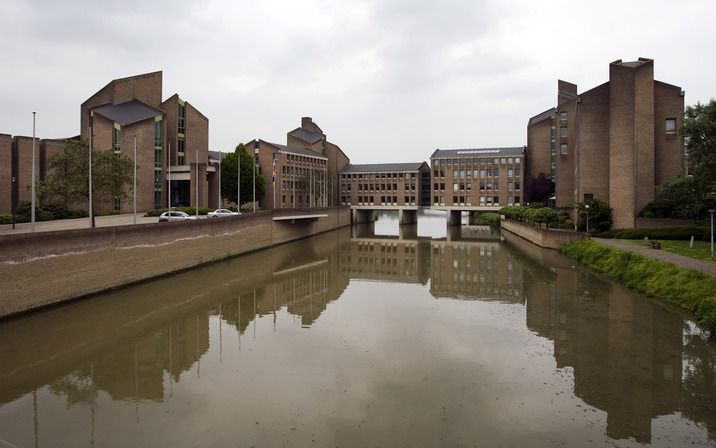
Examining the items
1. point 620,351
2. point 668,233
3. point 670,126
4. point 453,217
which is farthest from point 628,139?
point 453,217

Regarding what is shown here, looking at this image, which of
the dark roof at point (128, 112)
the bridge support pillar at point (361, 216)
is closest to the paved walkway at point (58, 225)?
the dark roof at point (128, 112)

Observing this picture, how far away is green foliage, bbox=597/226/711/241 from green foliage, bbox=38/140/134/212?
43515 mm

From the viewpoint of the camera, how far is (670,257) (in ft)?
105

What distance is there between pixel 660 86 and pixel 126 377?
57.3 m

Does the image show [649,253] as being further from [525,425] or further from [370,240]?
[370,240]

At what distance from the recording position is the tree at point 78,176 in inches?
1415

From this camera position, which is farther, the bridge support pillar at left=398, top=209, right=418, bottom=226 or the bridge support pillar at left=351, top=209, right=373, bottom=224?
the bridge support pillar at left=351, top=209, right=373, bottom=224

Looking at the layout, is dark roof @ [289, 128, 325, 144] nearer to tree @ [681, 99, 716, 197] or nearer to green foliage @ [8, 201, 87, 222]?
green foliage @ [8, 201, 87, 222]

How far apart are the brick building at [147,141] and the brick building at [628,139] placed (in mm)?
46203

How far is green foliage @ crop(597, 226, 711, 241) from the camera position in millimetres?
40500

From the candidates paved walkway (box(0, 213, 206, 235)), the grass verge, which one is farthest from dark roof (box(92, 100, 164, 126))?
the grass verge

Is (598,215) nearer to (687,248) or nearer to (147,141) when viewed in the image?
(687,248)

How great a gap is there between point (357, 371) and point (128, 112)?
214ft

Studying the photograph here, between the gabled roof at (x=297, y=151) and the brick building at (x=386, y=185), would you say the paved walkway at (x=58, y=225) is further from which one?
the brick building at (x=386, y=185)
